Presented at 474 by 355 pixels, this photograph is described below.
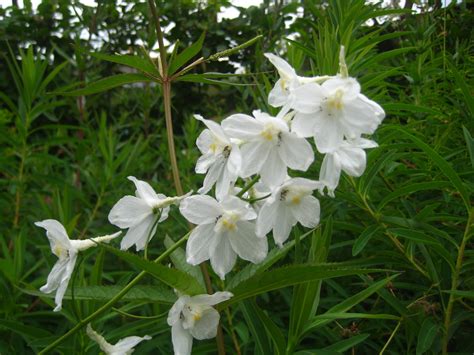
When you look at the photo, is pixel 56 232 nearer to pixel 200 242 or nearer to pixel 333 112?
pixel 200 242

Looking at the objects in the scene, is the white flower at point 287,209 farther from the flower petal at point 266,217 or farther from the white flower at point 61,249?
the white flower at point 61,249

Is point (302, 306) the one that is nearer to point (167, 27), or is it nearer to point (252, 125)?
point (252, 125)

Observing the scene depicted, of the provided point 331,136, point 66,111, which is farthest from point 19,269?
point 66,111

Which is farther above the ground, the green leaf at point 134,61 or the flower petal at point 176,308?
the green leaf at point 134,61

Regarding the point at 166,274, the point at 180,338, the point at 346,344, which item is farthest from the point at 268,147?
the point at 346,344

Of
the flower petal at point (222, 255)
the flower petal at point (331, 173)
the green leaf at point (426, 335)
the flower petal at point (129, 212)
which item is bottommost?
the green leaf at point (426, 335)

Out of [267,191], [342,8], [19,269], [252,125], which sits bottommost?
[19,269]

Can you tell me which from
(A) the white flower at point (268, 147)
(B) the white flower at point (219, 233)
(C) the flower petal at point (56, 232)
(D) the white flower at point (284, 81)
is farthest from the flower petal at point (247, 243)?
(C) the flower petal at point (56, 232)
